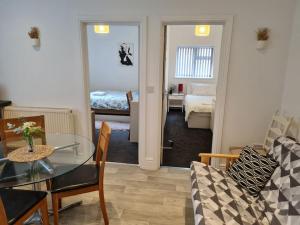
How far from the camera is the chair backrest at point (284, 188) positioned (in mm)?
1585

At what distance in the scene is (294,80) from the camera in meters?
2.45

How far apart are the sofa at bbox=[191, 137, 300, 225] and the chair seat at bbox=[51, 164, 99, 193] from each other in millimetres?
917

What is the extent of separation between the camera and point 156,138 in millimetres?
3115

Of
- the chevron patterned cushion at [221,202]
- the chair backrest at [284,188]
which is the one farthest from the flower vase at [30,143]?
the chair backrest at [284,188]

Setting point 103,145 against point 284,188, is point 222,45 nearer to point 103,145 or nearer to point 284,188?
point 284,188

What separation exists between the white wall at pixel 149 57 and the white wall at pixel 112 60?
3726 millimetres

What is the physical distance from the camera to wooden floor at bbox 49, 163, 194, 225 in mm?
2223

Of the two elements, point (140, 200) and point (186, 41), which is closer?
point (140, 200)

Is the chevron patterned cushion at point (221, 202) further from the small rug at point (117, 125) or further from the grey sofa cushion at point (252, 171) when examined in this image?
the small rug at point (117, 125)

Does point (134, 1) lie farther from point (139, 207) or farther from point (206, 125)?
point (206, 125)

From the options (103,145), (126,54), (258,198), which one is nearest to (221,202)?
(258,198)

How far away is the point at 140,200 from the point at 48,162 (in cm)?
113

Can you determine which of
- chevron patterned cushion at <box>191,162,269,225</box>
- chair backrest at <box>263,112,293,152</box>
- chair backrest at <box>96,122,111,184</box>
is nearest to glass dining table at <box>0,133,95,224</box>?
chair backrest at <box>96,122,111,184</box>

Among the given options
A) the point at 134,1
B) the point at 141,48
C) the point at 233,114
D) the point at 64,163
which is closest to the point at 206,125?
the point at 233,114
